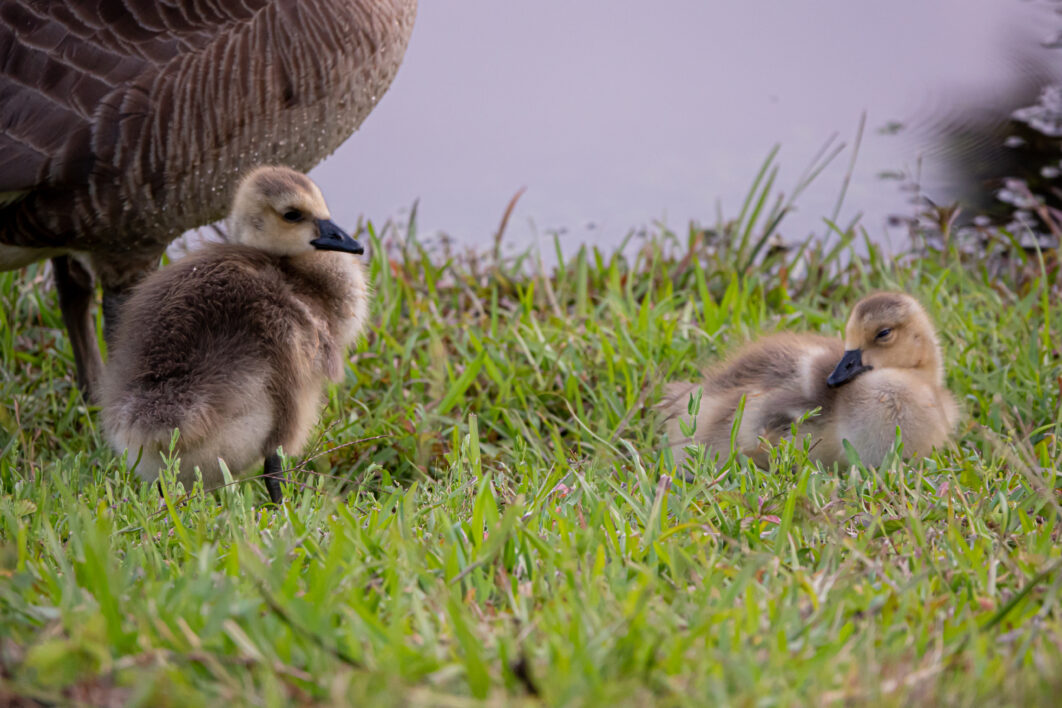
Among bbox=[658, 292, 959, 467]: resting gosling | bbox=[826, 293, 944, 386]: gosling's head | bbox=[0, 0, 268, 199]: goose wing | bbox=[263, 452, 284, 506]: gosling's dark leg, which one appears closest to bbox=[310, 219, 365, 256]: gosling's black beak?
bbox=[263, 452, 284, 506]: gosling's dark leg

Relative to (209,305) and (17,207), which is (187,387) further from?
(17,207)

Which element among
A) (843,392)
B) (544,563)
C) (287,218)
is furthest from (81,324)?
(843,392)

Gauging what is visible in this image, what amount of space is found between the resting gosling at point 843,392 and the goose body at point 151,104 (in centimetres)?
162

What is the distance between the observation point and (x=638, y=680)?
153 cm

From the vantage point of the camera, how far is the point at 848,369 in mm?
3182

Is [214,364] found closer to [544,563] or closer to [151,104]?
[151,104]

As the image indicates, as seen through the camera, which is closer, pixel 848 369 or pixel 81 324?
pixel 848 369

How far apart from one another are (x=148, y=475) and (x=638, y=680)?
1.93 metres

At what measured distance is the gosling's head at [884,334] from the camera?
10.7 ft

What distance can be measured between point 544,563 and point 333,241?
4.62ft

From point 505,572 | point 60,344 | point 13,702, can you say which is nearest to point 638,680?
point 505,572

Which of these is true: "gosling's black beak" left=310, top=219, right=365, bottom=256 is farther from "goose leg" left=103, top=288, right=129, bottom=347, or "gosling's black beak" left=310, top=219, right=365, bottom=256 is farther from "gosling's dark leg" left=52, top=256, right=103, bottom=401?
"gosling's dark leg" left=52, top=256, right=103, bottom=401

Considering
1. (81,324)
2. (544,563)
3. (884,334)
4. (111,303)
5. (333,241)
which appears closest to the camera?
(544,563)

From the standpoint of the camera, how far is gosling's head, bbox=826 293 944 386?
3260mm
